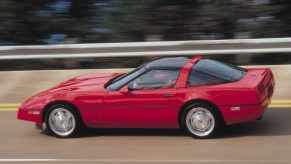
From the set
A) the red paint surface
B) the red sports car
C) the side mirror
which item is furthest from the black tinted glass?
the side mirror

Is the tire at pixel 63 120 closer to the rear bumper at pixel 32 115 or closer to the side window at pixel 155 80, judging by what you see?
the rear bumper at pixel 32 115

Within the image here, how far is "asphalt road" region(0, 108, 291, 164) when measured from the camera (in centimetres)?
734

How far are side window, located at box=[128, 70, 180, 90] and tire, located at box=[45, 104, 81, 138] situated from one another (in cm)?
94

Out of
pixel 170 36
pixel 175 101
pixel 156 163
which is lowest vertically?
pixel 156 163

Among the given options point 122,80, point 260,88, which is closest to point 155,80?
point 122,80

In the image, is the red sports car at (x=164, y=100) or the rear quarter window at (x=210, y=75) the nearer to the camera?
the red sports car at (x=164, y=100)

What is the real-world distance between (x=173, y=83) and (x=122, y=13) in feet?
22.5

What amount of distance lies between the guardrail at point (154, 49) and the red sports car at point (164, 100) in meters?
3.45

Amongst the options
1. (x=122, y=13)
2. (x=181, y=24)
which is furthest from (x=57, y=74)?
(x=181, y=24)

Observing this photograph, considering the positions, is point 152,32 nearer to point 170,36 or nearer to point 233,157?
point 170,36

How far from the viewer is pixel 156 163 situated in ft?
23.6

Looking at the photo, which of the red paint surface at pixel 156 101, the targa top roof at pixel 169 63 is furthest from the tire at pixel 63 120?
the targa top roof at pixel 169 63

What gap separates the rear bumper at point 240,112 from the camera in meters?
7.81

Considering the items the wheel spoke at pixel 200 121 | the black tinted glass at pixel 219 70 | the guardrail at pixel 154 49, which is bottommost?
the wheel spoke at pixel 200 121
